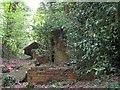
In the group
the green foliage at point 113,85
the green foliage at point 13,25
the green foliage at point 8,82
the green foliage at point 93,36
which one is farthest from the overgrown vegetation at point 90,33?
the green foliage at point 13,25

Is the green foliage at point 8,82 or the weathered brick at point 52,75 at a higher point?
the weathered brick at point 52,75

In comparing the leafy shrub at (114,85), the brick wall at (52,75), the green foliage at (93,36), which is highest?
the green foliage at (93,36)

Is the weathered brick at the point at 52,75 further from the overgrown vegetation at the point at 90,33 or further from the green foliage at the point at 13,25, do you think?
the green foliage at the point at 13,25

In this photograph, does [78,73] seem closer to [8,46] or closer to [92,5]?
[92,5]

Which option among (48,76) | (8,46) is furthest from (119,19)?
(8,46)

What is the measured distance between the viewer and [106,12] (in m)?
2.79

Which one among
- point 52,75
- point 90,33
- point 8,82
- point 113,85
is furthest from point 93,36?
point 8,82

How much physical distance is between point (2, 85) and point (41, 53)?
2.16 metres

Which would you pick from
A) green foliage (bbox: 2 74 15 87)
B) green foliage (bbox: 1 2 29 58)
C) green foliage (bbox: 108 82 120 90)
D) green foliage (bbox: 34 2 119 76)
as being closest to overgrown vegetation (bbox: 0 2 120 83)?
green foliage (bbox: 34 2 119 76)

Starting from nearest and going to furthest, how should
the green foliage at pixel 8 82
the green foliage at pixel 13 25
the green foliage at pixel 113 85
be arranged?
the green foliage at pixel 113 85 → the green foliage at pixel 8 82 → the green foliage at pixel 13 25

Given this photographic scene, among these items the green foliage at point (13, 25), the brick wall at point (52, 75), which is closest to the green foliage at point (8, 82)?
the brick wall at point (52, 75)

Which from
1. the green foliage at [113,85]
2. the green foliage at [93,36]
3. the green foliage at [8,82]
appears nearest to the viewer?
the green foliage at [113,85]

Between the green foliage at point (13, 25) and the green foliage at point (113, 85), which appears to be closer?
the green foliage at point (113, 85)

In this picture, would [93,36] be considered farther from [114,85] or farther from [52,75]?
[52,75]
